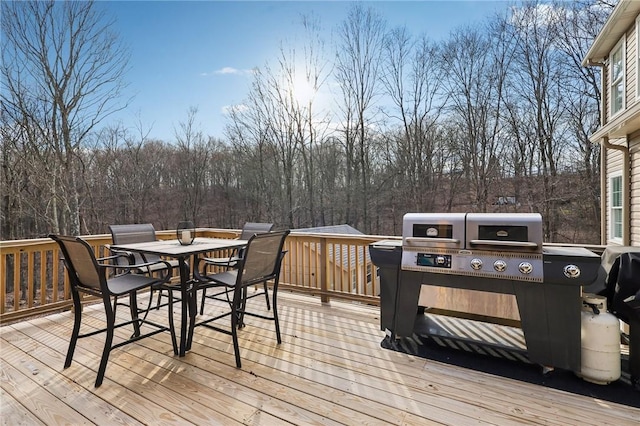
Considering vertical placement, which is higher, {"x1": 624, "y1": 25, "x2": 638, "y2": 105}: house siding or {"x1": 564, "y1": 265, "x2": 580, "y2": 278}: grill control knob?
{"x1": 624, "y1": 25, "x2": 638, "y2": 105}: house siding

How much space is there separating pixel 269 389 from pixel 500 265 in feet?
5.79

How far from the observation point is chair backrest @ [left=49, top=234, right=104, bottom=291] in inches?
86.4

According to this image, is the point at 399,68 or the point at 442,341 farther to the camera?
the point at 399,68

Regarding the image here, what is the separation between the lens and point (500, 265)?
7.39 ft

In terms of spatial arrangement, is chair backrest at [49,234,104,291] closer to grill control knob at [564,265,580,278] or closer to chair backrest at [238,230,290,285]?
chair backrest at [238,230,290,285]

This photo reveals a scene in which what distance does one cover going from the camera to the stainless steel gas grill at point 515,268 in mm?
2129

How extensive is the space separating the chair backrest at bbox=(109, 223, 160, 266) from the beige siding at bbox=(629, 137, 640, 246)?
6.75 meters

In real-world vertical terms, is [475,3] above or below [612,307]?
above

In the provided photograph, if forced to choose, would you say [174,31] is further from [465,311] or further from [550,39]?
[550,39]

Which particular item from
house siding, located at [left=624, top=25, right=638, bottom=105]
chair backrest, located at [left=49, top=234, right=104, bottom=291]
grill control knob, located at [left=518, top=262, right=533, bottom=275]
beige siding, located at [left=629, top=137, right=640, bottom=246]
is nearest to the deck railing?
chair backrest, located at [left=49, top=234, right=104, bottom=291]

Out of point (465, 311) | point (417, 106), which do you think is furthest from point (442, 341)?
point (417, 106)

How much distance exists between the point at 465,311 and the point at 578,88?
11.1 meters

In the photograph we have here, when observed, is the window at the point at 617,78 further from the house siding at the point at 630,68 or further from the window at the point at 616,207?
the window at the point at 616,207

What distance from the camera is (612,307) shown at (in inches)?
85.6
